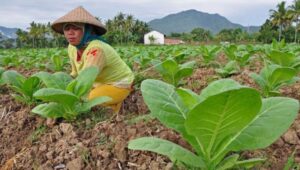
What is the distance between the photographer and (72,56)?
13.0 ft

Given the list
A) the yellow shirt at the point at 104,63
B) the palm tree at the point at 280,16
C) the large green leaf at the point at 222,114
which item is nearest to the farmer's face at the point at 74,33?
the yellow shirt at the point at 104,63

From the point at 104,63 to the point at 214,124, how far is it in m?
2.40

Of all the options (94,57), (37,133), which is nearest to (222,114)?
(37,133)

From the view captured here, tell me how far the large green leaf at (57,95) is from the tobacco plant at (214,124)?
79 centimetres

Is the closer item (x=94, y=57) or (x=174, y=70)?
(x=94, y=57)

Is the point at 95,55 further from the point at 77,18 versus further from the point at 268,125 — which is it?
the point at 268,125

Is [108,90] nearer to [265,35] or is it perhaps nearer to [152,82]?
[152,82]

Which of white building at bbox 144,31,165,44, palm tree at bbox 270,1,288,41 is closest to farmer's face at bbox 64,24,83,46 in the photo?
palm tree at bbox 270,1,288,41

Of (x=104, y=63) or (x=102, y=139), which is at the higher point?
(x=104, y=63)

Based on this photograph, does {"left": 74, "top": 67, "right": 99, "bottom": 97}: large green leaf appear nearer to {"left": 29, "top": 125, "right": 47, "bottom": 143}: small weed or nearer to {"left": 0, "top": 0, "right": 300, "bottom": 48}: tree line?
{"left": 29, "top": 125, "right": 47, "bottom": 143}: small weed

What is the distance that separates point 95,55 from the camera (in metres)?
3.42

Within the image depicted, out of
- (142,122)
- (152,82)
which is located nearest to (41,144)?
(142,122)

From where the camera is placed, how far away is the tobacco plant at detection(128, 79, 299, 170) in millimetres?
1316

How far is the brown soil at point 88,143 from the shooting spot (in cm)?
189
